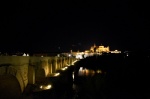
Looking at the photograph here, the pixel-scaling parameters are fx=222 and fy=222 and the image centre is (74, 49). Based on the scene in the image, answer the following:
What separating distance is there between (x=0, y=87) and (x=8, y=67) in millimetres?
2307

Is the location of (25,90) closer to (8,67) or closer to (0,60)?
(8,67)

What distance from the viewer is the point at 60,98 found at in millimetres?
28969

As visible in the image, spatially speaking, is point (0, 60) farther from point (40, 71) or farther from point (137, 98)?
point (137, 98)

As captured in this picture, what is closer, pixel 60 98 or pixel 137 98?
pixel 60 98

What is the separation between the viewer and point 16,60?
1798 cm

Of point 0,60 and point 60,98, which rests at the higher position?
point 0,60

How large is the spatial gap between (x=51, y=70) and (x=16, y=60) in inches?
1129

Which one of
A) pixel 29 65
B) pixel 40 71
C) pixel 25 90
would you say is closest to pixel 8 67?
pixel 25 90

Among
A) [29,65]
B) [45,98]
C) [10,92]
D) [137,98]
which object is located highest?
[29,65]

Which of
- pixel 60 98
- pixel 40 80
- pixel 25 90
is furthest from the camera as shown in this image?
pixel 40 80

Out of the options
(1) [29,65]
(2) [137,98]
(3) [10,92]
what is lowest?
(2) [137,98]

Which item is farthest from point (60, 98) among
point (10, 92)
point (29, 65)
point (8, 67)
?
point (8, 67)

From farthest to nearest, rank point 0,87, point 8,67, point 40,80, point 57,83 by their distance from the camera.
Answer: point 57,83 < point 40,80 < point 0,87 < point 8,67

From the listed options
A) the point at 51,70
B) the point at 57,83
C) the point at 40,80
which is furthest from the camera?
the point at 51,70
